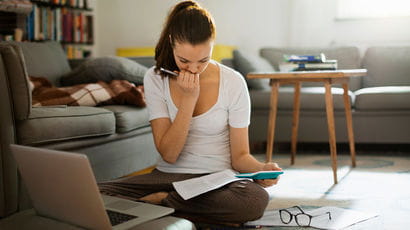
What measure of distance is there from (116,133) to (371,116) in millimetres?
1747

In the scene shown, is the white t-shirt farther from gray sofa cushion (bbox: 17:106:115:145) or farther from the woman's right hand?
gray sofa cushion (bbox: 17:106:115:145)

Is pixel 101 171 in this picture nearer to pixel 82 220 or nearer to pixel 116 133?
pixel 116 133

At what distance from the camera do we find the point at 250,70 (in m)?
3.70

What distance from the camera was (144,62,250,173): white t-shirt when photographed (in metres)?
1.87

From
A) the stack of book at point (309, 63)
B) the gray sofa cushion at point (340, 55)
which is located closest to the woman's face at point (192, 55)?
the stack of book at point (309, 63)

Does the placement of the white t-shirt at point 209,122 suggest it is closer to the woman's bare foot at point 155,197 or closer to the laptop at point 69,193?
the woman's bare foot at point 155,197

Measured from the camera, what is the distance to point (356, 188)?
2527 millimetres

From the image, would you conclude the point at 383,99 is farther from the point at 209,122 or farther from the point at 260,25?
the point at 209,122

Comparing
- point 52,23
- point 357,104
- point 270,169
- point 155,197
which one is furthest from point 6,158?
point 52,23

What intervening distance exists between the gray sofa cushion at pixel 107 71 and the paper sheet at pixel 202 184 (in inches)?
57.1

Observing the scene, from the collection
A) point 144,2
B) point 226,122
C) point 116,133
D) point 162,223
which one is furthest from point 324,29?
point 162,223

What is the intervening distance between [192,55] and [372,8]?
3153 millimetres

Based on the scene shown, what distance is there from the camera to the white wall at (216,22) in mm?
4715

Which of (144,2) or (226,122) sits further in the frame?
(144,2)
